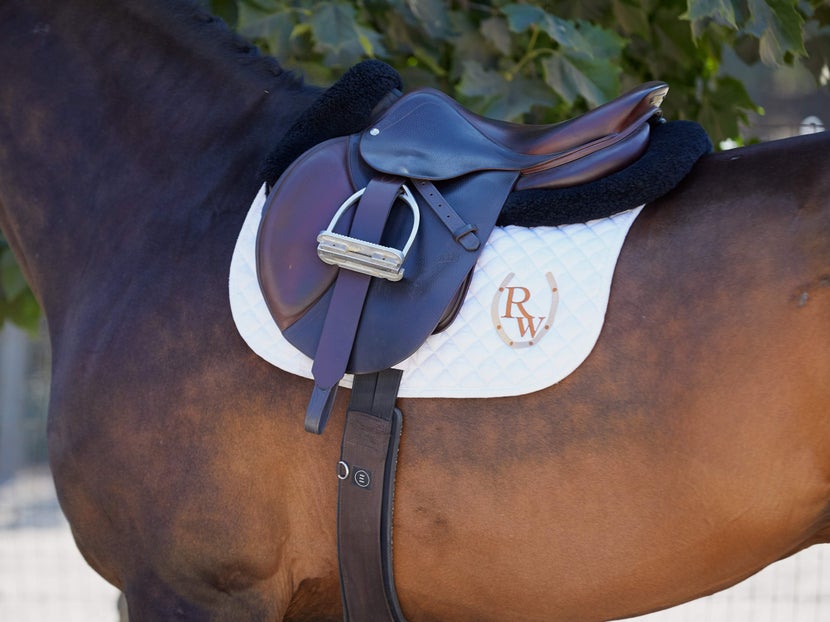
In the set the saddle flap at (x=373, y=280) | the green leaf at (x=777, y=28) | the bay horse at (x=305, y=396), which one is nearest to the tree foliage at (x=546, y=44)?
the green leaf at (x=777, y=28)

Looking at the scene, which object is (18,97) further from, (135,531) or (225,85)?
(135,531)

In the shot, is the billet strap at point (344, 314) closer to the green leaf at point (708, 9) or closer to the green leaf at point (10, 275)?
the green leaf at point (708, 9)

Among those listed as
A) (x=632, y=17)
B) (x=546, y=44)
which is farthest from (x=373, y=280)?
(x=632, y=17)

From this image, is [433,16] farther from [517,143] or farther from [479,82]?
[517,143]

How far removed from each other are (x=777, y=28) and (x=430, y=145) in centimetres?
104

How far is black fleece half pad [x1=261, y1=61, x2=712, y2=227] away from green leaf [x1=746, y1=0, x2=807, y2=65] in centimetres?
60

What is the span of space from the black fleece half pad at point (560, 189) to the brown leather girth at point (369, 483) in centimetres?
38

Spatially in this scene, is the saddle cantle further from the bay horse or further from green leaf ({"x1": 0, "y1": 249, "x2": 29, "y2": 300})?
green leaf ({"x1": 0, "y1": 249, "x2": 29, "y2": 300})

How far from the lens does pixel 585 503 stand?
4.71ft

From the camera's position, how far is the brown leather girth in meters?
1.51

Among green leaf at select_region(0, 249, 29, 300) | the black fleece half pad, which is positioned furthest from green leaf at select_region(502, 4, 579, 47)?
green leaf at select_region(0, 249, 29, 300)

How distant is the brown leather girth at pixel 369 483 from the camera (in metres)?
1.51

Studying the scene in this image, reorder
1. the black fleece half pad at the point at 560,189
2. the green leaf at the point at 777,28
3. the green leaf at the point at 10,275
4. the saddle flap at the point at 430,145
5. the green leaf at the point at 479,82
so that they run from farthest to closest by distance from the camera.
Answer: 1. the green leaf at the point at 10,275
2. the green leaf at the point at 479,82
3. the green leaf at the point at 777,28
4. the saddle flap at the point at 430,145
5. the black fleece half pad at the point at 560,189

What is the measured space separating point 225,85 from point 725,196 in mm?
1060
